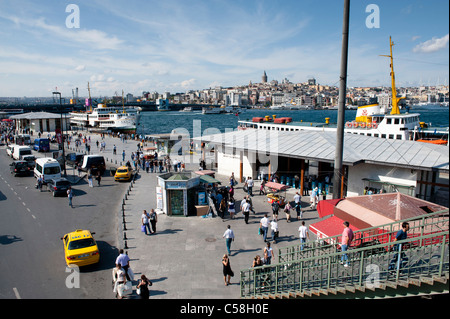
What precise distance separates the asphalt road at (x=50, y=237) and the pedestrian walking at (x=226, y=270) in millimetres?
3750

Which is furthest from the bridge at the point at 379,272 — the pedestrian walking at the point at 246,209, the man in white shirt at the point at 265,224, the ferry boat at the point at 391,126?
the ferry boat at the point at 391,126

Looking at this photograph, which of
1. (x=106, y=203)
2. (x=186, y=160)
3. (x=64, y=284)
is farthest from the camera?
(x=186, y=160)

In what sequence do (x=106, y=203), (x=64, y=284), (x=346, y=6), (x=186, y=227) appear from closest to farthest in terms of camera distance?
1. (x=64, y=284)
2. (x=346, y=6)
3. (x=186, y=227)
4. (x=106, y=203)

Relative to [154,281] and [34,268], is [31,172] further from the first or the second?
[154,281]

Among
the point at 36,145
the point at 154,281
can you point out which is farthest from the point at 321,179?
the point at 36,145

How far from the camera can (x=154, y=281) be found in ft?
35.6

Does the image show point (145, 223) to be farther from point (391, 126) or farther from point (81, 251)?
point (391, 126)

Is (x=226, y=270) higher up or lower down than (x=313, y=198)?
lower down

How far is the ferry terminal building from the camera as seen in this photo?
17344 millimetres

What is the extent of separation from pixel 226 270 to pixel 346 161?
34.6 feet

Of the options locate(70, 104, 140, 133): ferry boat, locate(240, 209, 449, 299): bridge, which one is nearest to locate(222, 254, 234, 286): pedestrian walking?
locate(240, 209, 449, 299): bridge

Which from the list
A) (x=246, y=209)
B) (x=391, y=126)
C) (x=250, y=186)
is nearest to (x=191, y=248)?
(x=246, y=209)

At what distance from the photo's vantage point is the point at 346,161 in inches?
696
